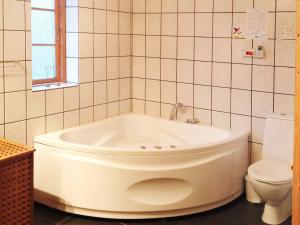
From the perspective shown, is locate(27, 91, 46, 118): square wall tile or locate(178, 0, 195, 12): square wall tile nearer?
locate(27, 91, 46, 118): square wall tile

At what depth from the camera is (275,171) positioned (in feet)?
9.78

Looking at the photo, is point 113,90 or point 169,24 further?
point 113,90

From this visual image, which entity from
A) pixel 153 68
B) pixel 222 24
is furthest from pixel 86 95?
pixel 222 24

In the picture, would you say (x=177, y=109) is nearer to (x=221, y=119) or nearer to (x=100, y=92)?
(x=221, y=119)

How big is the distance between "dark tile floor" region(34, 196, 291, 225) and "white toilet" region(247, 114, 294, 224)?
0.11 m

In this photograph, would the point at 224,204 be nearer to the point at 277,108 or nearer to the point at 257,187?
the point at 257,187

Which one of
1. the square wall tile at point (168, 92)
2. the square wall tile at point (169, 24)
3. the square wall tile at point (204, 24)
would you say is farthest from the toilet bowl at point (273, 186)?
the square wall tile at point (169, 24)

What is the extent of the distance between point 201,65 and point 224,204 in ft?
3.85

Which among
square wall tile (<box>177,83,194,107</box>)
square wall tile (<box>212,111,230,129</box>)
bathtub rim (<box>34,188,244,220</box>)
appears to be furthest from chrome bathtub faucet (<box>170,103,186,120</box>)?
bathtub rim (<box>34,188,244,220</box>)

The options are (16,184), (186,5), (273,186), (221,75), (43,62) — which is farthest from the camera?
(186,5)

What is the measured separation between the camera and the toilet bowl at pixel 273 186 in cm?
278

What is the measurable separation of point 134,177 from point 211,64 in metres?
1.25

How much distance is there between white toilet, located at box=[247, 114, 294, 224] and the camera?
2.80 m

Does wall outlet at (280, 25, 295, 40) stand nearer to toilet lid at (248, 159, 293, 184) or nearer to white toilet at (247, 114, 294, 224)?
white toilet at (247, 114, 294, 224)
